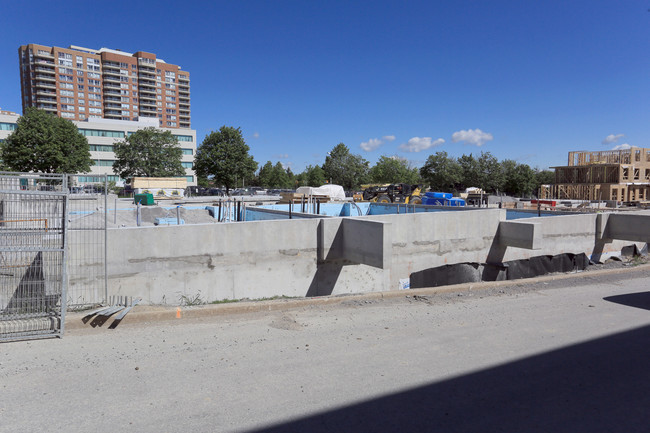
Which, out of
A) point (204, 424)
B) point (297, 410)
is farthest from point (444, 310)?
point (204, 424)

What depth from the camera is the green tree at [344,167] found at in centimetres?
7250

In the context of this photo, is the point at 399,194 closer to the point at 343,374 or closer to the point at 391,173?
the point at 343,374

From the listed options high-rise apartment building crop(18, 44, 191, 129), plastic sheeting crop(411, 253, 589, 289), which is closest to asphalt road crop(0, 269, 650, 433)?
plastic sheeting crop(411, 253, 589, 289)

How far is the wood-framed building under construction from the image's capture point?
50000mm

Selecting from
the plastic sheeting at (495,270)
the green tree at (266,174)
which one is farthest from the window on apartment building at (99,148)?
the plastic sheeting at (495,270)

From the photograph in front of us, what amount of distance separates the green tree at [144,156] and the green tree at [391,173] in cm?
3986

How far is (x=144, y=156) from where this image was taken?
2443 inches

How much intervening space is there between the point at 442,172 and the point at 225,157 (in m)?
35.9

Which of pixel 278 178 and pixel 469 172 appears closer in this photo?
pixel 469 172

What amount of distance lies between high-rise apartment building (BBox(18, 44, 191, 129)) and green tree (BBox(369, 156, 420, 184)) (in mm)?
52231

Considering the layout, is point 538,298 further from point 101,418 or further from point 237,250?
point 101,418

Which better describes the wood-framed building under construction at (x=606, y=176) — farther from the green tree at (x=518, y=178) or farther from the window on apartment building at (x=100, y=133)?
the window on apartment building at (x=100, y=133)

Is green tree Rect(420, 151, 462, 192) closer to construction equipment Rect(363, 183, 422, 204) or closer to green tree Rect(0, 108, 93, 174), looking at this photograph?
construction equipment Rect(363, 183, 422, 204)

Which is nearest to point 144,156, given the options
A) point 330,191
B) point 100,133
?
point 100,133
